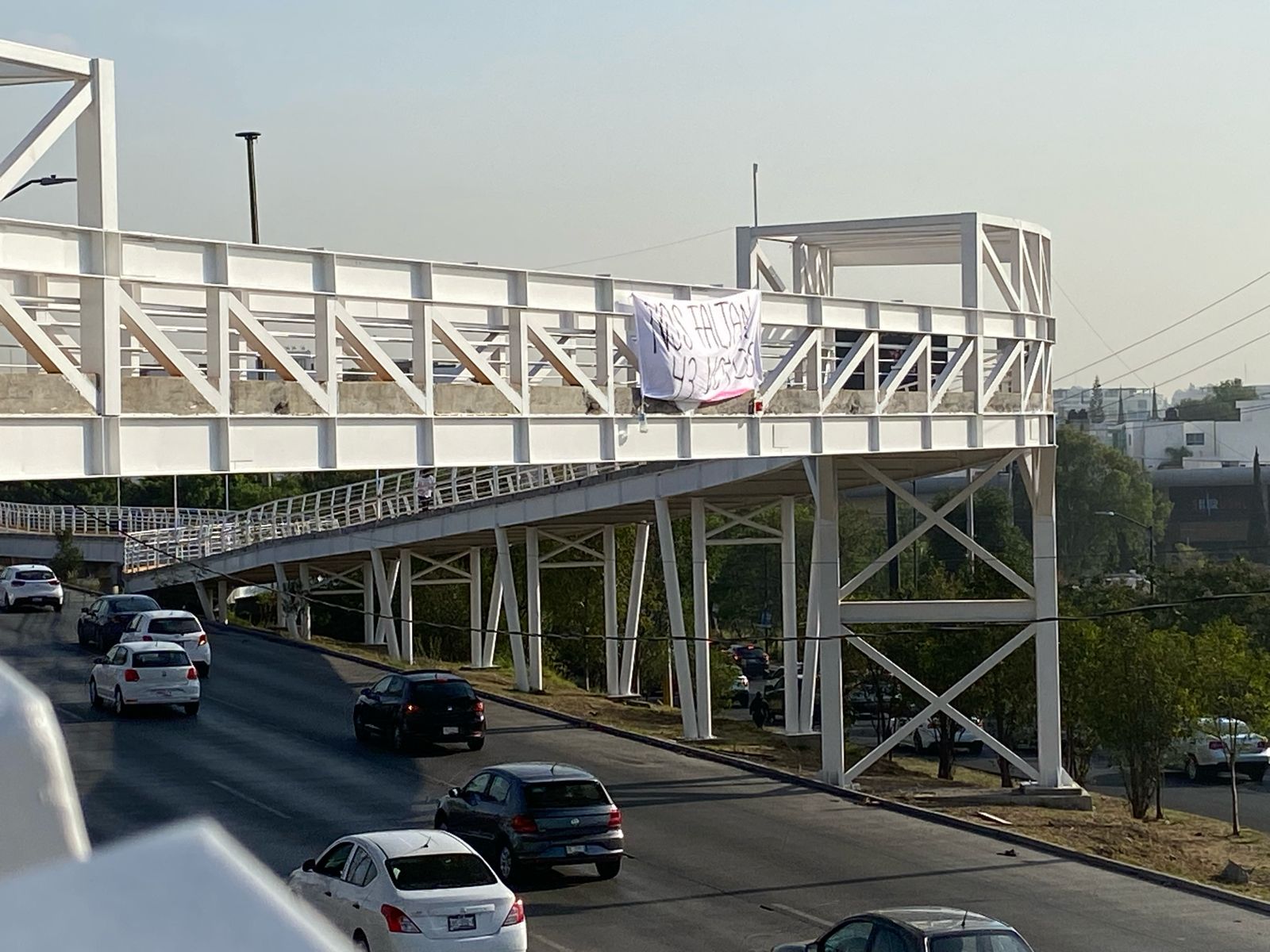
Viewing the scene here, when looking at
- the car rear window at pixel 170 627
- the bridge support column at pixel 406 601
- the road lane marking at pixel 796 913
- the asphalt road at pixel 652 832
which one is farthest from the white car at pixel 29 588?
the road lane marking at pixel 796 913

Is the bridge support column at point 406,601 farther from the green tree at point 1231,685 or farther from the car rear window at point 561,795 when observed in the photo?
the car rear window at point 561,795

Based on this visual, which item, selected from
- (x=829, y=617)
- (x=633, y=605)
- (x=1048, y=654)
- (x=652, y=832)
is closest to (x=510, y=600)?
(x=633, y=605)

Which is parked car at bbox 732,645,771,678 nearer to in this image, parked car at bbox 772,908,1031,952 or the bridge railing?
the bridge railing

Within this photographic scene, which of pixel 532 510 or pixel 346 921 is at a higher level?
pixel 532 510

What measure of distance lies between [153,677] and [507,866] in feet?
49.7

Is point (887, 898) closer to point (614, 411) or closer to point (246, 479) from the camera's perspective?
point (614, 411)

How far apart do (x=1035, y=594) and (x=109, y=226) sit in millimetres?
22039

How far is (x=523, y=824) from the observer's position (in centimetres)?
2097

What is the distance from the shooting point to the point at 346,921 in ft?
54.4

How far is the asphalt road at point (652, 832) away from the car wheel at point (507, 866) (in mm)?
409

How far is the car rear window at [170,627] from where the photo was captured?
37.4 meters

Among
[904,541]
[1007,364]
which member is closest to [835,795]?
[904,541]

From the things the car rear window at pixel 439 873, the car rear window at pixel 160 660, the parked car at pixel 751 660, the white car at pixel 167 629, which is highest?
the white car at pixel 167 629

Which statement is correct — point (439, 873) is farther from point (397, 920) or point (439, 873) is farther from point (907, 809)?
point (907, 809)
